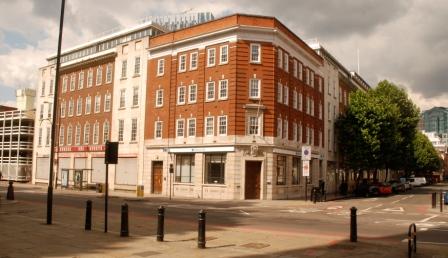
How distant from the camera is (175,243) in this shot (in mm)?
13484

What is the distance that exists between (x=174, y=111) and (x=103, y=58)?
570 inches

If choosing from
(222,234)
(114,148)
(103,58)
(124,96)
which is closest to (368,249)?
(222,234)

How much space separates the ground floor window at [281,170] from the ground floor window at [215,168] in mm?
4921

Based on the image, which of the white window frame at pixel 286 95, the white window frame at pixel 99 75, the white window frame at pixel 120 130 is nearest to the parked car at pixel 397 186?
the white window frame at pixel 286 95

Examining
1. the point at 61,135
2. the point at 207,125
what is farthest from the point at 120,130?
the point at 207,125

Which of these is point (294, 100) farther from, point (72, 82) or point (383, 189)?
point (72, 82)

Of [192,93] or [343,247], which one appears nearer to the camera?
[343,247]

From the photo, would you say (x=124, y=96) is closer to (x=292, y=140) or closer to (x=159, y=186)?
(x=159, y=186)

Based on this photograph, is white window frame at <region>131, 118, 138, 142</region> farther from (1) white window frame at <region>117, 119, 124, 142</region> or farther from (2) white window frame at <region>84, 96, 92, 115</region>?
(2) white window frame at <region>84, 96, 92, 115</region>

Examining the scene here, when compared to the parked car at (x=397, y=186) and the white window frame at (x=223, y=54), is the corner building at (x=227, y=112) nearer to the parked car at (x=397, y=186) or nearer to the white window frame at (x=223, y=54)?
the white window frame at (x=223, y=54)

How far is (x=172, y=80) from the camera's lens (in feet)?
145

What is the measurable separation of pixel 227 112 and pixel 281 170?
276 inches

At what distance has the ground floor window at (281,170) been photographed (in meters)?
39.9

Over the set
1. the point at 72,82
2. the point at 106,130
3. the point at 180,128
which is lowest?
the point at 180,128
